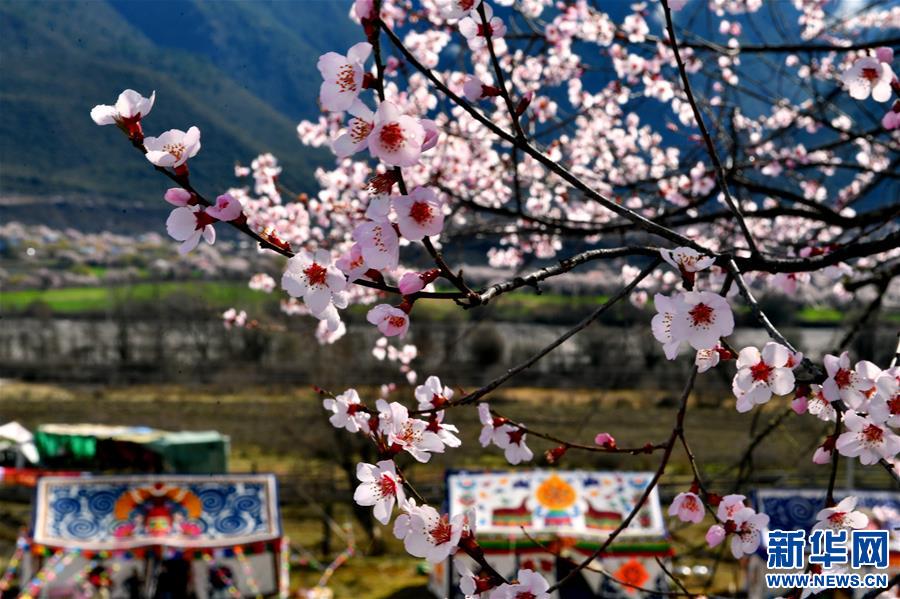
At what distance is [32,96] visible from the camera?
242 feet

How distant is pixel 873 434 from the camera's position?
5.33 ft

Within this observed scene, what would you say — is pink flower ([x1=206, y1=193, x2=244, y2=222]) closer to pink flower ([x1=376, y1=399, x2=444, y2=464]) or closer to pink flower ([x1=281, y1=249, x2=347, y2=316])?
pink flower ([x1=281, y1=249, x2=347, y2=316])

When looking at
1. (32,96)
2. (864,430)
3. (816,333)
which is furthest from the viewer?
(32,96)

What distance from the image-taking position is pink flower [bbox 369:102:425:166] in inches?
46.8

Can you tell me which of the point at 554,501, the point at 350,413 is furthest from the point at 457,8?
the point at 554,501

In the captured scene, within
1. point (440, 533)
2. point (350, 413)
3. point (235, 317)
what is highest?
point (235, 317)

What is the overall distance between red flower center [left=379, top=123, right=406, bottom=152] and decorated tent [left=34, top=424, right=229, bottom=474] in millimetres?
16617

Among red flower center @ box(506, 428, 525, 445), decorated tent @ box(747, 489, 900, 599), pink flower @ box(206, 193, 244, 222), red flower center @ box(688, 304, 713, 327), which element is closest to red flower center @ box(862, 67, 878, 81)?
red flower center @ box(688, 304, 713, 327)

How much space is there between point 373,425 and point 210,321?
41.3 m

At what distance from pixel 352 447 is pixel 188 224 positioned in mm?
16055

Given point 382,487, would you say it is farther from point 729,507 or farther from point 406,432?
point 729,507

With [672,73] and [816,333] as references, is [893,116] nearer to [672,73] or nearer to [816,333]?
[672,73]

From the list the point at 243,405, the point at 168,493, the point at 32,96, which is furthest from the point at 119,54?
the point at 168,493

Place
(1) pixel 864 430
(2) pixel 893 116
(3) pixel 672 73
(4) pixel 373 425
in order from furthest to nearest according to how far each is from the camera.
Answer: (3) pixel 672 73, (2) pixel 893 116, (4) pixel 373 425, (1) pixel 864 430
